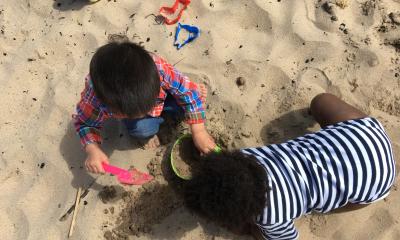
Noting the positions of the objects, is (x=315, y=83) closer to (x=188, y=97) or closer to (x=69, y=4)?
(x=188, y=97)

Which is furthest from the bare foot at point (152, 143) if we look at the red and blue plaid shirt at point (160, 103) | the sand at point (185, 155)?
the red and blue plaid shirt at point (160, 103)

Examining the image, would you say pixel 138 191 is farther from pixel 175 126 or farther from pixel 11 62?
pixel 11 62

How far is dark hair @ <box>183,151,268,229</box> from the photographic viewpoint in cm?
112

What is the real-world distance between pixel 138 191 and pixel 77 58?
76 cm

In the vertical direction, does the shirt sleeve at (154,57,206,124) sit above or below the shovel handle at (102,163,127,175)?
above

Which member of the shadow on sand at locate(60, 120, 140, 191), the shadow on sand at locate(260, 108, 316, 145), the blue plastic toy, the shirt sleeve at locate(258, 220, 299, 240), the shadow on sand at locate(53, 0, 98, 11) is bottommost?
the shadow on sand at locate(60, 120, 140, 191)

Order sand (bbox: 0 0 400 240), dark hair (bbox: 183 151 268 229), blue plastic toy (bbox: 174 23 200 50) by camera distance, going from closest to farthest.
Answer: dark hair (bbox: 183 151 268 229)
sand (bbox: 0 0 400 240)
blue plastic toy (bbox: 174 23 200 50)

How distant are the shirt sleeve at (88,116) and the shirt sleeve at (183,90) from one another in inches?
10.6

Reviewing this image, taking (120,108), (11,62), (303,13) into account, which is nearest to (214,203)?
(120,108)

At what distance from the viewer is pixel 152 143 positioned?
1879 mm

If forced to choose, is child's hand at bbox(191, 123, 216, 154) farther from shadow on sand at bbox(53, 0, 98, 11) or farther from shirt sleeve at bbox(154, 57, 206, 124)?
shadow on sand at bbox(53, 0, 98, 11)

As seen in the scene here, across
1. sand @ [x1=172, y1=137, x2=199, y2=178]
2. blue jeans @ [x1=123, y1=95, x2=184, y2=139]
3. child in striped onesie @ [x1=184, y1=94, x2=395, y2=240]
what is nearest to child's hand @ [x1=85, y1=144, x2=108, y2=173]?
blue jeans @ [x1=123, y1=95, x2=184, y2=139]

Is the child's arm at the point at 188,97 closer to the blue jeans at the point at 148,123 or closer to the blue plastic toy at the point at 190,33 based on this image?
the blue jeans at the point at 148,123

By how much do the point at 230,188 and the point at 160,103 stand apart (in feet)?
2.12
